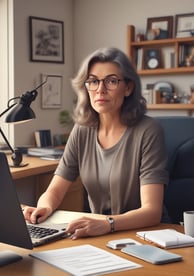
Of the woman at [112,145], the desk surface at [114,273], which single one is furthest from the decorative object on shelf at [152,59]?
the desk surface at [114,273]

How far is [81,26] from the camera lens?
4.35 metres

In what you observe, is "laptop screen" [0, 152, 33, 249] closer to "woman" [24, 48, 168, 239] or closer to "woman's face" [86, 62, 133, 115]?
"woman" [24, 48, 168, 239]

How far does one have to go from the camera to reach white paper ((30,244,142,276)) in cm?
121

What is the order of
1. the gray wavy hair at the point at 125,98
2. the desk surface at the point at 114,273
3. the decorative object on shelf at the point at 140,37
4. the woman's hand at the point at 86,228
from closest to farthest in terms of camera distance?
the desk surface at the point at 114,273, the woman's hand at the point at 86,228, the gray wavy hair at the point at 125,98, the decorative object on shelf at the point at 140,37

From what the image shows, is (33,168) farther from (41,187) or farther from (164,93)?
(164,93)

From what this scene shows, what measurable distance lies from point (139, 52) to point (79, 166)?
214 cm

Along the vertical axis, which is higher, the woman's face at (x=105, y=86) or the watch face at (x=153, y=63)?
the watch face at (x=153, y=63)

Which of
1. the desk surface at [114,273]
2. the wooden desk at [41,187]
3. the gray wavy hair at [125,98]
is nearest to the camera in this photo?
the desk surface at [114,273]

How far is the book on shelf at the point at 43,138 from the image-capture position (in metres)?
3.88

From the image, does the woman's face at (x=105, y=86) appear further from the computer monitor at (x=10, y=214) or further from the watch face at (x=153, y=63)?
the watch face at (x=153, y=63)

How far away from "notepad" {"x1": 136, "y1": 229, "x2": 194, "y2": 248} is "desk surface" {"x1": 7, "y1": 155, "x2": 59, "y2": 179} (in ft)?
4.71

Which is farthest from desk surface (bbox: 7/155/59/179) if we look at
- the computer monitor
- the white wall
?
the computer monitor

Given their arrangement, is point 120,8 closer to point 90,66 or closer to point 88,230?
point 90,66

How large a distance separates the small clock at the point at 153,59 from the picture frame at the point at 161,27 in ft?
0.41
